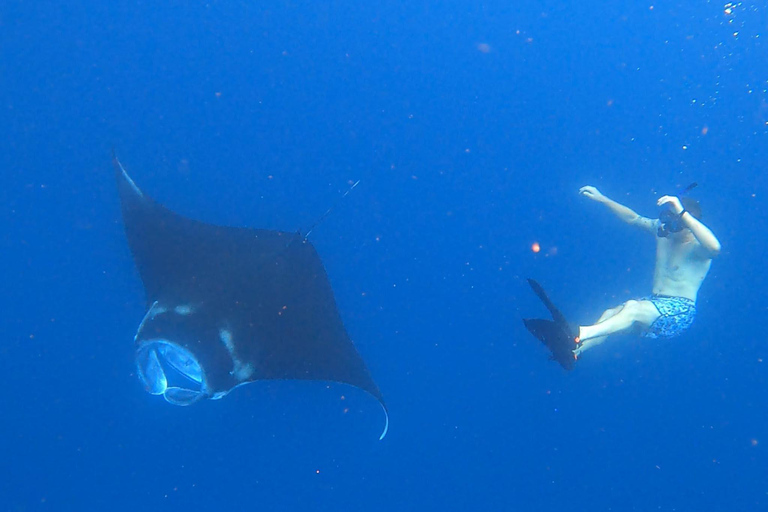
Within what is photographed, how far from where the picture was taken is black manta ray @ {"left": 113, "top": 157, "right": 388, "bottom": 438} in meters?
3.37

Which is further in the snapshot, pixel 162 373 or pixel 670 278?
pixel 670 278

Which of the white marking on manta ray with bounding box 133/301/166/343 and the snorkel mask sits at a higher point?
the white marking on manta ray with bounding box 133/301/166/343

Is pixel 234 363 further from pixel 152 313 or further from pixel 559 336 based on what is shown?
pixel 559 336

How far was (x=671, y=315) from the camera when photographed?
4461mm

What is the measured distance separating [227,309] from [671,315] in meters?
4.11

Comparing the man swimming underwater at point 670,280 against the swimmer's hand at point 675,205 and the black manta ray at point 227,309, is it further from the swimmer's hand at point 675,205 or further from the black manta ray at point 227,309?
the black manta ray at point 227,309

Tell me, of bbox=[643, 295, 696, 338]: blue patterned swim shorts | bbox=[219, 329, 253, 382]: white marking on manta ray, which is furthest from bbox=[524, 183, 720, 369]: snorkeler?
bbox=[219, 329, 253, 382]: white marking on manta ray

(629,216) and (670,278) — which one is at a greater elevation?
(629,216)

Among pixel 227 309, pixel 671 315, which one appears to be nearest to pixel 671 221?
pixel 671 315

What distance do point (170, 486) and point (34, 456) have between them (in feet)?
5.95

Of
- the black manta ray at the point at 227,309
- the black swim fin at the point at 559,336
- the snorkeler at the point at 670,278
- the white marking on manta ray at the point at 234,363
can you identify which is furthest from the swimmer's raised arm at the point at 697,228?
the white marking on manta ray at the point at 234,363

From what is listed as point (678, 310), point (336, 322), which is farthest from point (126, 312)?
point (678, 310)

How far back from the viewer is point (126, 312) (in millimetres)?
5781

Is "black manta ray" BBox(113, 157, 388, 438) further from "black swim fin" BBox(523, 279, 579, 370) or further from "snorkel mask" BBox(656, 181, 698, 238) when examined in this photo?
"snorkel mask" BBox(656, 181, 698, 238)
